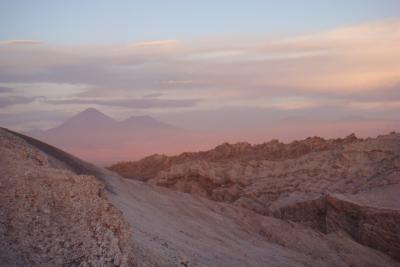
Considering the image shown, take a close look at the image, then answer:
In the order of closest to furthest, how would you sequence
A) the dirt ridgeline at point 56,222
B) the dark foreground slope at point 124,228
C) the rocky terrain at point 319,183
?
the dirt ridgeline at point 56,222 → the dark foreground slope at point 124,228 → the rocky terrain at point 319,183

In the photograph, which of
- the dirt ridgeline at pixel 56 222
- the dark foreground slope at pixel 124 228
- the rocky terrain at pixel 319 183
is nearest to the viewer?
the dirt ridgeline at pixel 56 222

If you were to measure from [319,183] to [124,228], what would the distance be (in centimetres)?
1168

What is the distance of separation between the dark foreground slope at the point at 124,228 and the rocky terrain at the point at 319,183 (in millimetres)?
682

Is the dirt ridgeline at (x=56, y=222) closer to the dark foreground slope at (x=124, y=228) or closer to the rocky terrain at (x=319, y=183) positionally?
the dark foreground slope at (x=124, y=228)

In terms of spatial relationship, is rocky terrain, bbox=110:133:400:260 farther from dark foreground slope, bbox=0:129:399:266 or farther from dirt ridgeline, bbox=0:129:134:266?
dirt ridgeline, bbox=0:129:134:266

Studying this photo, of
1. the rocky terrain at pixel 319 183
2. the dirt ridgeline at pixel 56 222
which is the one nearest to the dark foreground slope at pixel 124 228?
the dirt ridgeline at pixel 56 222

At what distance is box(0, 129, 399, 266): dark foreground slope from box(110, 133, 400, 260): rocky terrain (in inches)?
26.9

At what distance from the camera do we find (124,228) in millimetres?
6633

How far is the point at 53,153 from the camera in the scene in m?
12.8

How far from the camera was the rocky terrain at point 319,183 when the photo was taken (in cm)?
1466

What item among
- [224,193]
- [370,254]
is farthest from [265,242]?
[224,193]

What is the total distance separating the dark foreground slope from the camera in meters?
6.00

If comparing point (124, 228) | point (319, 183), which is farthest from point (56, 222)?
point (319, 183)

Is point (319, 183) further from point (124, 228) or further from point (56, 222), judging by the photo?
point (56, 222)
